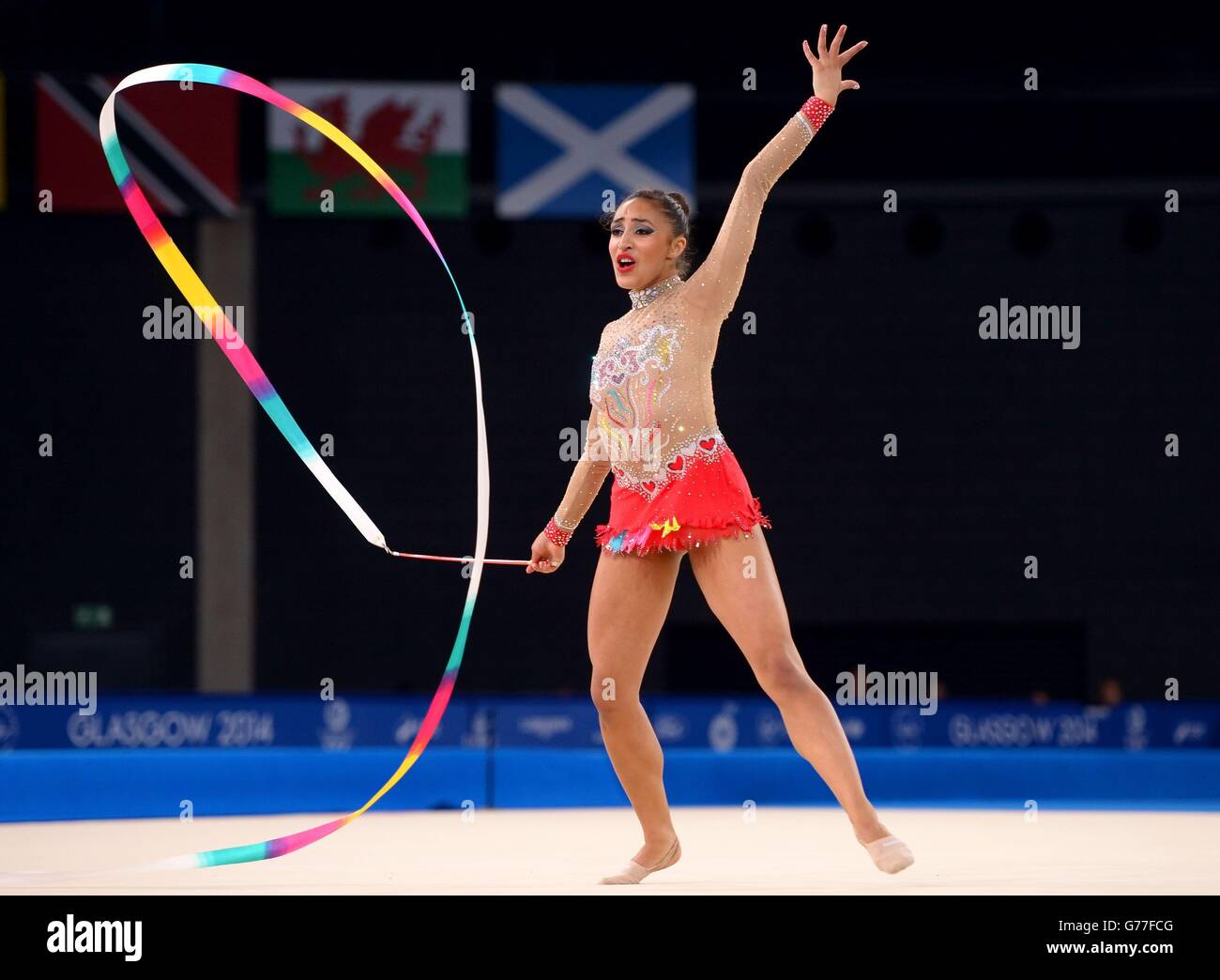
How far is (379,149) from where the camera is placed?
11.6m

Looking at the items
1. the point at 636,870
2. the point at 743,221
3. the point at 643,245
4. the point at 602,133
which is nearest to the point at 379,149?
the point at 602,133

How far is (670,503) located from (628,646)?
36 centimetres

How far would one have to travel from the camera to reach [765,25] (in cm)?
1195

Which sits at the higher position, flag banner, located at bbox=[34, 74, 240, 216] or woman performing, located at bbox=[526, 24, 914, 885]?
flag banner, located at bbox=[34, 74, 240, 216]

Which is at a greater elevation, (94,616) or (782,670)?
(782,670)

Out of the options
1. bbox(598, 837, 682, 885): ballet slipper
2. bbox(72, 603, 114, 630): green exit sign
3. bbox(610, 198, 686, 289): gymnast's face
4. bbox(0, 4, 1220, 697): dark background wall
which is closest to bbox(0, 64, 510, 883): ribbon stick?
→ bbox(610, 198, 686, 289): gymnast's face

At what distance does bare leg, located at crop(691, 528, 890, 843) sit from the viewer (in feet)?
13.4

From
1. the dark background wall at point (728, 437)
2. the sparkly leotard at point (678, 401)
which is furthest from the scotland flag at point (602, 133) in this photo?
the sparkly leotard at point (678, 401)

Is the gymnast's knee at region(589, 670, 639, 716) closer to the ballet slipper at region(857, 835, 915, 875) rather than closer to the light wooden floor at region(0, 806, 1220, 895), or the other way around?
the light wooden floor at region(0, 806, 1220, 895)

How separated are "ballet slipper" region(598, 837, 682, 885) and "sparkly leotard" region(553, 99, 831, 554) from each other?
78cm

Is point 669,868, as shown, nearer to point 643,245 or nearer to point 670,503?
point 670,503

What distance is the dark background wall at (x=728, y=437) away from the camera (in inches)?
541
